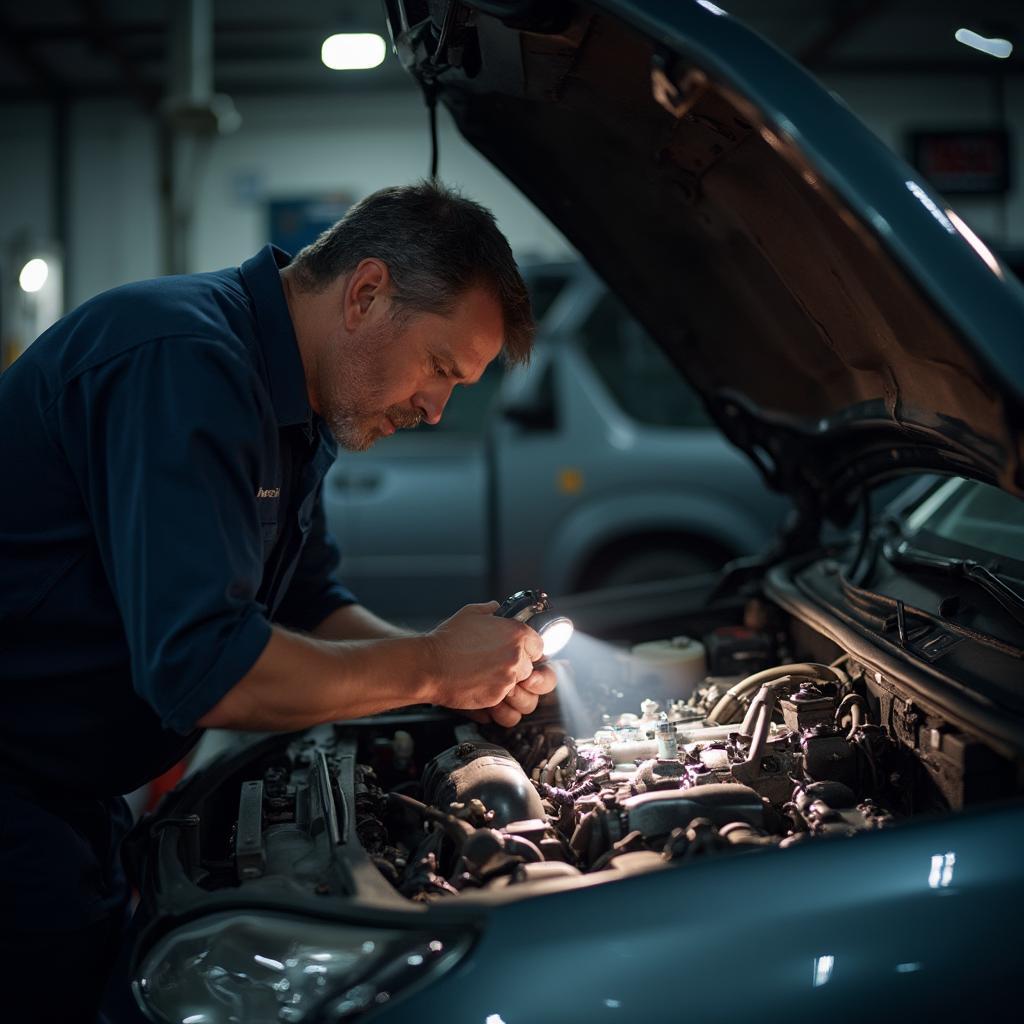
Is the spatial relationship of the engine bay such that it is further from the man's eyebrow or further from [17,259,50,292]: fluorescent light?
[17,259,50,292]: fluorescent light

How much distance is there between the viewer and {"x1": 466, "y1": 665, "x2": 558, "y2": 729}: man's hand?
1.75m

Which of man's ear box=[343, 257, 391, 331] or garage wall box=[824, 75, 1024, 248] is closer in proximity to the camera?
man's ear box=[343, 257, 391, 331]

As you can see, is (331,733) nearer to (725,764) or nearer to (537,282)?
(725,764)

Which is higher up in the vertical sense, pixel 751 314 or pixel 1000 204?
pixel 1000 204

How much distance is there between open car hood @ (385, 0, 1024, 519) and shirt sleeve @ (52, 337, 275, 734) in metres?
0.71

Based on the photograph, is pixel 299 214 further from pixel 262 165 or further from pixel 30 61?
pixel 30 61

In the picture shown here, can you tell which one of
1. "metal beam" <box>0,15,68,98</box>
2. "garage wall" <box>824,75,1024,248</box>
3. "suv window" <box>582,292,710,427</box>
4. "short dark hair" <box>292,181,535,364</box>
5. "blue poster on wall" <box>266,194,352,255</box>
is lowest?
"short dark hair" <box>292,181,535,364</box>

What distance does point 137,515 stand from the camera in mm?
1231

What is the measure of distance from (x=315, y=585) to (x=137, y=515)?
0.96 meters

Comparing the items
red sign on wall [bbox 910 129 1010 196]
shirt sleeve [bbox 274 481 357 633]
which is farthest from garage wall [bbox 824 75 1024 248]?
shirt sleeve [bbox 274 481 357 633]

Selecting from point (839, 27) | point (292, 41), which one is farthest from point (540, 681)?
point (292, 41)

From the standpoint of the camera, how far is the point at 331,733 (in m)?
2.09

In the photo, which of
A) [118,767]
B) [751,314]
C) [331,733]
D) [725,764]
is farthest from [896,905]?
[751,314]

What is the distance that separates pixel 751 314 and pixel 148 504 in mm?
1497
